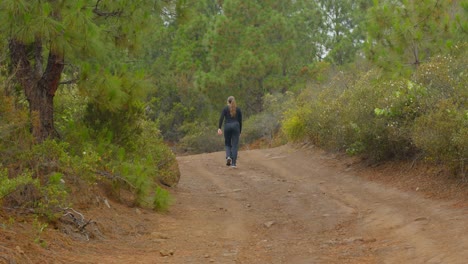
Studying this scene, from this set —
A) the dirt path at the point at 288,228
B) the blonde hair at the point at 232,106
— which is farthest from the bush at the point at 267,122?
the dirt path at the point at 288,228

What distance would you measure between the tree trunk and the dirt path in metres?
1.72

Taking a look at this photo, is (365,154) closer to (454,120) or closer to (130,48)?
(454,120)

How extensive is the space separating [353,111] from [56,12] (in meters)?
7.81

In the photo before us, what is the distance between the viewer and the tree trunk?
1023 cm

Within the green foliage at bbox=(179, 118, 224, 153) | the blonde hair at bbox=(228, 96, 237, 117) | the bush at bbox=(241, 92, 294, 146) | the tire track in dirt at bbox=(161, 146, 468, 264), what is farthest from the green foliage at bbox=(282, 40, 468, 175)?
the green foliage at bbox=(179, 118, 224, 153)

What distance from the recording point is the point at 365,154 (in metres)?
15.3

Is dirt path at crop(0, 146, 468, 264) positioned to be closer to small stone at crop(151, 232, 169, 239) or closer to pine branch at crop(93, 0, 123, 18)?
small stone at crop(151, 232, 169, 239)

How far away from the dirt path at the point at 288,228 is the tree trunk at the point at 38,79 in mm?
1719

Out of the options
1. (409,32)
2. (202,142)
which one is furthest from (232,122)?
(202,142)

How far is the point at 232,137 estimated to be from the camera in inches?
664

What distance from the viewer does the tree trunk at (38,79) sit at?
10.2 metres

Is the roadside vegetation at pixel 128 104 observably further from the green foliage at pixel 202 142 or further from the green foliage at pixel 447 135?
the green foliage at pixel 202 142

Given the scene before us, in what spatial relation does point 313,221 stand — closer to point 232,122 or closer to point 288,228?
point 288,228

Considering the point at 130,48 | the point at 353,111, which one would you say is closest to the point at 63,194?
the point at 130,48
